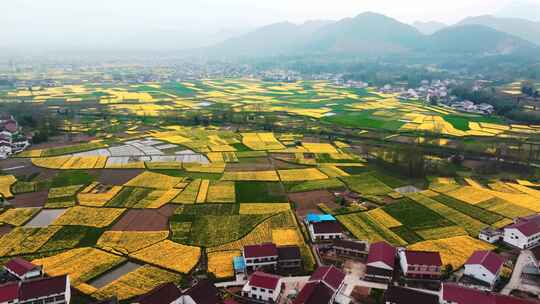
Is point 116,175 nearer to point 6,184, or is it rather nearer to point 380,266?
point 6,184

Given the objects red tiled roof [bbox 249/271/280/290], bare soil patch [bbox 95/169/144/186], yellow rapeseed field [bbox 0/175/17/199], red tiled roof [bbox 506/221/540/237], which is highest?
red tiled roof [bbox 506/221/540/237]

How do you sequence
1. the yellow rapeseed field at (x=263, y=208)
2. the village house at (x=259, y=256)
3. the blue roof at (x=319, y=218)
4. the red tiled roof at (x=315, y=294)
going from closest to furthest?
the red tiled roof at (x=315, y=294) → the village house at (x=259, y=256) → the blue roof at (x=319, y=218) → the yellow rapeseed field at (x=263, y=208)

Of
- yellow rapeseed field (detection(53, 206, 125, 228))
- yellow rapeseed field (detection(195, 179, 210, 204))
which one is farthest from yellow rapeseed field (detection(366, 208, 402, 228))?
yellow rapeseed field (detection(53, 206, 125, 228))

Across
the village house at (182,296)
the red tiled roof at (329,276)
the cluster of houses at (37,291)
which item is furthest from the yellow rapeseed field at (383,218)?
the cluster of houses at (37,291)

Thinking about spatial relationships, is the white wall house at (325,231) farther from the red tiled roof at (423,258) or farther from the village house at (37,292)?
the village house at (37,292)

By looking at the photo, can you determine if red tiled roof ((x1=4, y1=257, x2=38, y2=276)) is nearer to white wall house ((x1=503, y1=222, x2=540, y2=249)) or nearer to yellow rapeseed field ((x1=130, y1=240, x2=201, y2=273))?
yellow rapeseed field ((x1=130, y1=240, x2=201, y2=273))
